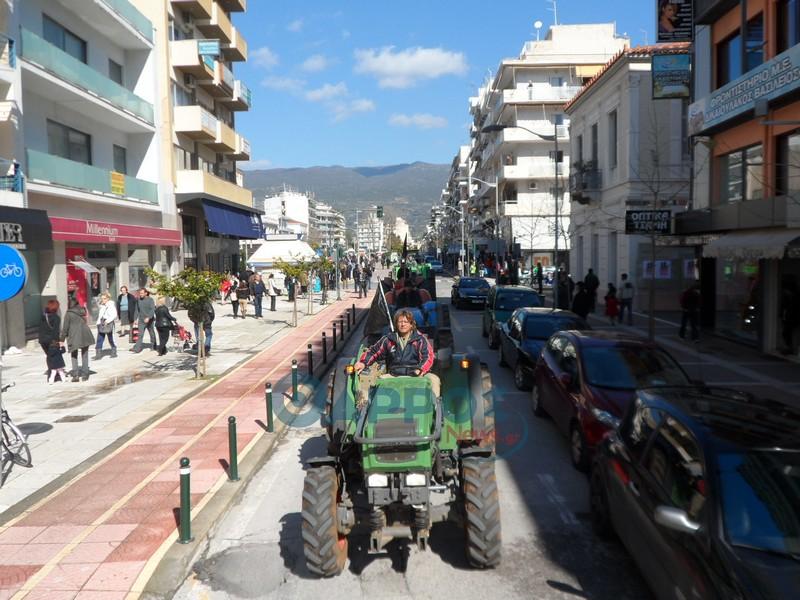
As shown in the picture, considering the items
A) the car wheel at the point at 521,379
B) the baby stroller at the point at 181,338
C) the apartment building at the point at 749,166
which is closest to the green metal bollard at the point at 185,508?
the car wheel at the point at 521,379

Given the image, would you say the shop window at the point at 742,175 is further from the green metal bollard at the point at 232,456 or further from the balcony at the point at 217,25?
the balcony at the point at 217,25

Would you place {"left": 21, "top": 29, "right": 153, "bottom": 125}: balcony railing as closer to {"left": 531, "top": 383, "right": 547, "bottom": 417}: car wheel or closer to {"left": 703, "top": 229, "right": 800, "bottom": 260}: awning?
{"left": 531, "top": 383, "right": 547, "bottom": 417}: car wheel

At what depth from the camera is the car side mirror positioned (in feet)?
13.1

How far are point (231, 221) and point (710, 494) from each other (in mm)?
33680

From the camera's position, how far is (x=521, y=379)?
12.7 m

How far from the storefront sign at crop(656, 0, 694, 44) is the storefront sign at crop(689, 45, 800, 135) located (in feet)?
8.91

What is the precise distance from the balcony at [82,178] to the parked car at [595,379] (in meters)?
15.9

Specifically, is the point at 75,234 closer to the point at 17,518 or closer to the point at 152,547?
the point at 17,518

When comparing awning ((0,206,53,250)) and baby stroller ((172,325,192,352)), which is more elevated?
awning ((0,206,53,250))

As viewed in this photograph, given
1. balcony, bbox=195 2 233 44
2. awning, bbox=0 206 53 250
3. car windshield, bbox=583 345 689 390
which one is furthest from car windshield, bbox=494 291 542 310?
balcony, bbox=195 2 233 44

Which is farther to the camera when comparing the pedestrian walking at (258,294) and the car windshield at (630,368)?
the pedestrian walking at (258,294)

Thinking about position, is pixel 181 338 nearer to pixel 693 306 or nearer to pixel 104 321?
pixel 104 321

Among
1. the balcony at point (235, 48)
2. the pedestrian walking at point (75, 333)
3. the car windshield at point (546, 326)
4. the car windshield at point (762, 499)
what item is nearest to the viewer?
the car windshield at point (762, 499)

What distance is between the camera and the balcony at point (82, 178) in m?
19.1
